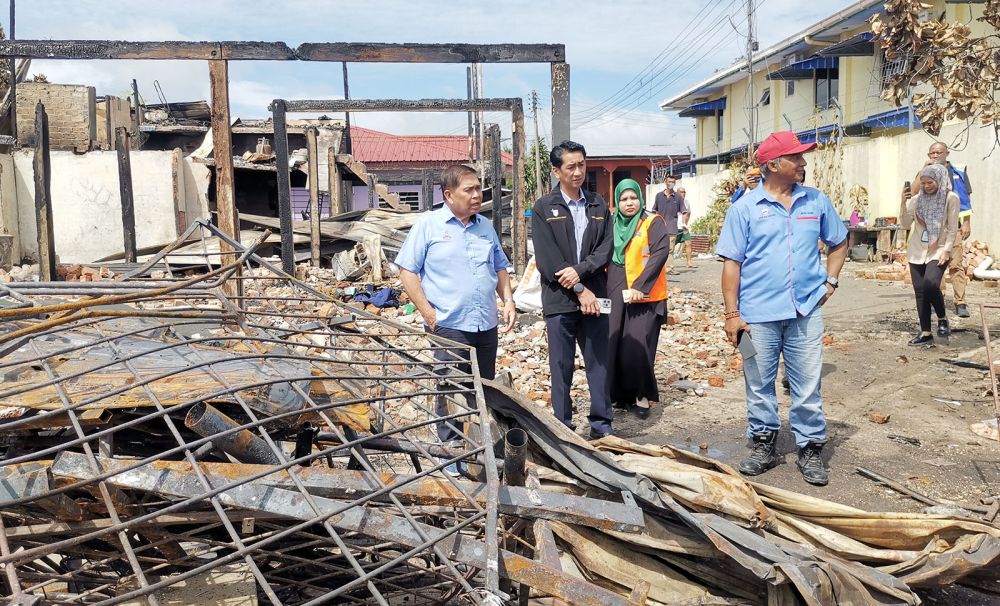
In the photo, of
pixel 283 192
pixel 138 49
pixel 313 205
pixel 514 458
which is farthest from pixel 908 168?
pixel 514 458

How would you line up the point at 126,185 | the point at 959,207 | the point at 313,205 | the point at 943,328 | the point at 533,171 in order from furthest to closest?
the point at 533,171 < the point at 313,205 < the point at 126,185 < the point at 943,328 < the point at 959,207

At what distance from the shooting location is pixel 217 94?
6762 millimetres

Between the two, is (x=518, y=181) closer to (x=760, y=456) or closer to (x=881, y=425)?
(x=881, y=425)

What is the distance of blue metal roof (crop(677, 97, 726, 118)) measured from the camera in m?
29.5

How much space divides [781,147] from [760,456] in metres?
1.58

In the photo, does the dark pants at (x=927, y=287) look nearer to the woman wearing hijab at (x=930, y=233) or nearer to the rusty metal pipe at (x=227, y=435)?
the woman wearing hijab at (x=930, y=233)

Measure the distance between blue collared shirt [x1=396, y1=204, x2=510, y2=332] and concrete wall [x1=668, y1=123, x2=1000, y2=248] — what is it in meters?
11.0

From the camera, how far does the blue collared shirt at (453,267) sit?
387 centimetres

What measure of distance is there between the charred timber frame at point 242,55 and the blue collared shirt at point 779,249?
3.08 metres

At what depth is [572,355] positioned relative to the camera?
4.34m

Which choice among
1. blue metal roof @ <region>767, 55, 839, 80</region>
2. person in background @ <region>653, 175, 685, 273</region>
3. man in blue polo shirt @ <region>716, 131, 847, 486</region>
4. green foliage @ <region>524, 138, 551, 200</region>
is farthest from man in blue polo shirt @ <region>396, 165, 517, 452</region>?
green foliage @ <region>524, 138, 551, 200</region>

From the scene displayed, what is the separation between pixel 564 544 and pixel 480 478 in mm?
512

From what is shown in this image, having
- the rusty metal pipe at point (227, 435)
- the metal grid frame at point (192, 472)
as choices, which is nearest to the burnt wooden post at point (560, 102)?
the metal grid frame at point (192, 472)

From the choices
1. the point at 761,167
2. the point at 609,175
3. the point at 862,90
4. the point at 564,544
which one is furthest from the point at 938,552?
the point at 609,175
